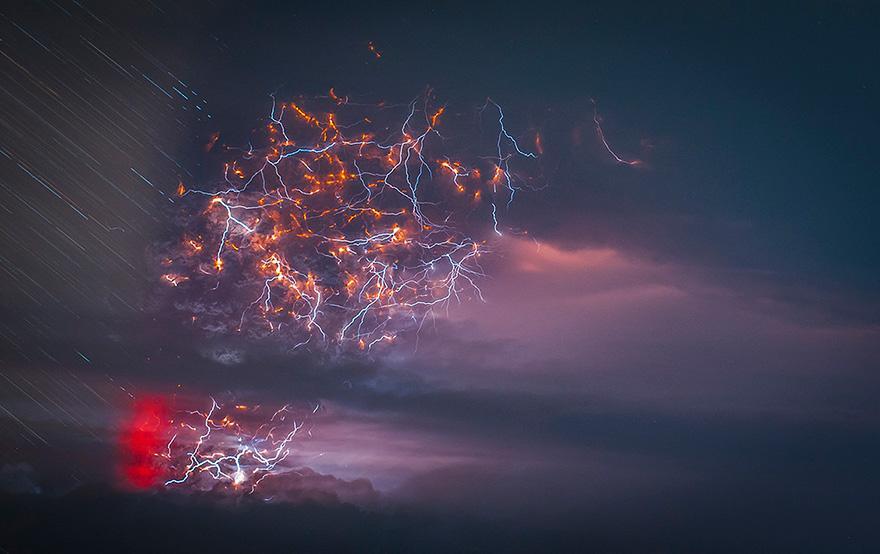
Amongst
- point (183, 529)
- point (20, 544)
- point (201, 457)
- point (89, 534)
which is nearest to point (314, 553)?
point (183, 529)

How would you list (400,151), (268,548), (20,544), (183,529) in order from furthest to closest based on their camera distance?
(268,548) < (20,544) < (183,529) < (400,151)

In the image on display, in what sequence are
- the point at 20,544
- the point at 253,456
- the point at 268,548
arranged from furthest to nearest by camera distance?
the point at 268,548 → the point at 20,544 → the point at 253,456

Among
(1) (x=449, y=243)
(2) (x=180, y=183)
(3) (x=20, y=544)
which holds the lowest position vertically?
(3) (x=20, y=544)

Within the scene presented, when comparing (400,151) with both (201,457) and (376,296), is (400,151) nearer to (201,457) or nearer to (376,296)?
(376,296)

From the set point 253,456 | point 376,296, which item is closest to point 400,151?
point 376,296

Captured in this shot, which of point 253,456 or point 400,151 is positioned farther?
point 253,456

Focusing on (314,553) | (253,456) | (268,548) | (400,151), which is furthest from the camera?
(268,548)

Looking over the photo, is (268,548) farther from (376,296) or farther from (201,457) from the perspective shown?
(376,296)

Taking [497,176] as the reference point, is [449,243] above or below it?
below

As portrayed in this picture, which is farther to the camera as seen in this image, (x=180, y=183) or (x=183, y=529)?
(x=183, y=529)
